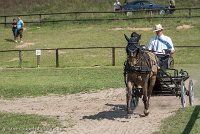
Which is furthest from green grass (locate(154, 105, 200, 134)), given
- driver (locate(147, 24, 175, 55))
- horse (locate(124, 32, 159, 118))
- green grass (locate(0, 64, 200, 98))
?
green grass (locate(0, 64, 200, 98))

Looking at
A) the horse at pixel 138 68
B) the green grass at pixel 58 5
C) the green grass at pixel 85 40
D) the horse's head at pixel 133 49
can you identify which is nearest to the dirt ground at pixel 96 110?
the horse at pixel 138 68

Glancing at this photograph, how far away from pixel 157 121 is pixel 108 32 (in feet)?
79.2

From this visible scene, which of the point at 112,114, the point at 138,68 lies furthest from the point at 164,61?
the point at 112,114

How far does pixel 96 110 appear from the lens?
13844 millimetres

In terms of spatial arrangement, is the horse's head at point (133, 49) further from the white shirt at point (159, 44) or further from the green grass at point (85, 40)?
the green grass at point (85, 40)

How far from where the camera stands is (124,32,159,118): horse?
11703mm

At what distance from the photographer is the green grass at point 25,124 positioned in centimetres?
1117

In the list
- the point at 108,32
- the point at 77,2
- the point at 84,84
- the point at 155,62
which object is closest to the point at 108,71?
the point at 84,84

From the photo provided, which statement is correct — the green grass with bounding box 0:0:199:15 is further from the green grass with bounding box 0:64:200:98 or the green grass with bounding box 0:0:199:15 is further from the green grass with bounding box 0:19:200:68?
the green grass with bounding box 0:64:200:98

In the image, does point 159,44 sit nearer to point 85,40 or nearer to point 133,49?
Result: point 133,49

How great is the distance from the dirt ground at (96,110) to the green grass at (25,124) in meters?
0.28

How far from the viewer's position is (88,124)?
465 inches

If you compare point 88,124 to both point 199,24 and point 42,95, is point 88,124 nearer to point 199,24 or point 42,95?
point 42,95

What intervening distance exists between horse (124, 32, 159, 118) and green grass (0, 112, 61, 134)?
188cm
